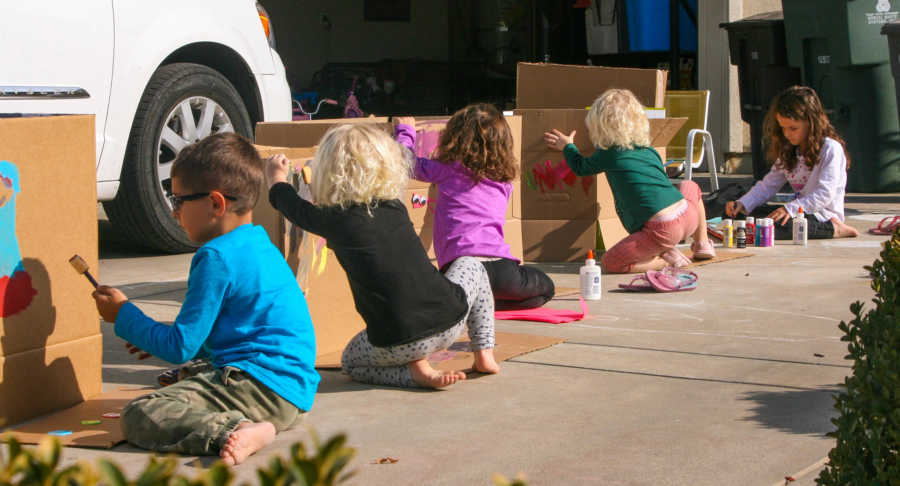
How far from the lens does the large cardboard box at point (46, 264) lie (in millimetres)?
3373

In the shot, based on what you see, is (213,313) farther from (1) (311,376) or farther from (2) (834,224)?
(2) (834,224)

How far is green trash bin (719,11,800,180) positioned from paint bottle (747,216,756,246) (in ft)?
10.5

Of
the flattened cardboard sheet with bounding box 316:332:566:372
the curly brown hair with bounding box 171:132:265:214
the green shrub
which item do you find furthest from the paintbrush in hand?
the green shrub

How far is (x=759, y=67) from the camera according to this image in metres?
10.8

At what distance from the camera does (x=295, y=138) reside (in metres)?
5.37

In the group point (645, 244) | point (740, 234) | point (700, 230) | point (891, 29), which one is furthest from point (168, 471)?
point (891, 29)

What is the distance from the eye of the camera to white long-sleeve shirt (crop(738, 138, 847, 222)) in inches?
297

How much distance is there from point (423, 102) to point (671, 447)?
52.0ft

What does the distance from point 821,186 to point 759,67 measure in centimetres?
348

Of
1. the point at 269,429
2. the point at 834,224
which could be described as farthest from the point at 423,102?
the point at 269,429

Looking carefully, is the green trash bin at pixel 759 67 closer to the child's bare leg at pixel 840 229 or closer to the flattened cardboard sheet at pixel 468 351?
the child's bare leg at pixel 840 229

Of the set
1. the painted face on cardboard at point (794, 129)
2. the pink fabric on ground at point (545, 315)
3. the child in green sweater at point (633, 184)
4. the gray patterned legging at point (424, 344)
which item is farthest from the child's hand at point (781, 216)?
the gray patterned legging at point (424, 344)

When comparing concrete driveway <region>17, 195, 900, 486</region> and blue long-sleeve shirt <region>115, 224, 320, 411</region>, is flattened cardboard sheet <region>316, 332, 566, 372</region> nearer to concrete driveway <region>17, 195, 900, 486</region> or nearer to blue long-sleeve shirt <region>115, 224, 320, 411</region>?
concrete driveway <region>17, 195, 900, 486</region>

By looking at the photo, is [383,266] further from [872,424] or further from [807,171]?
[807,171]
